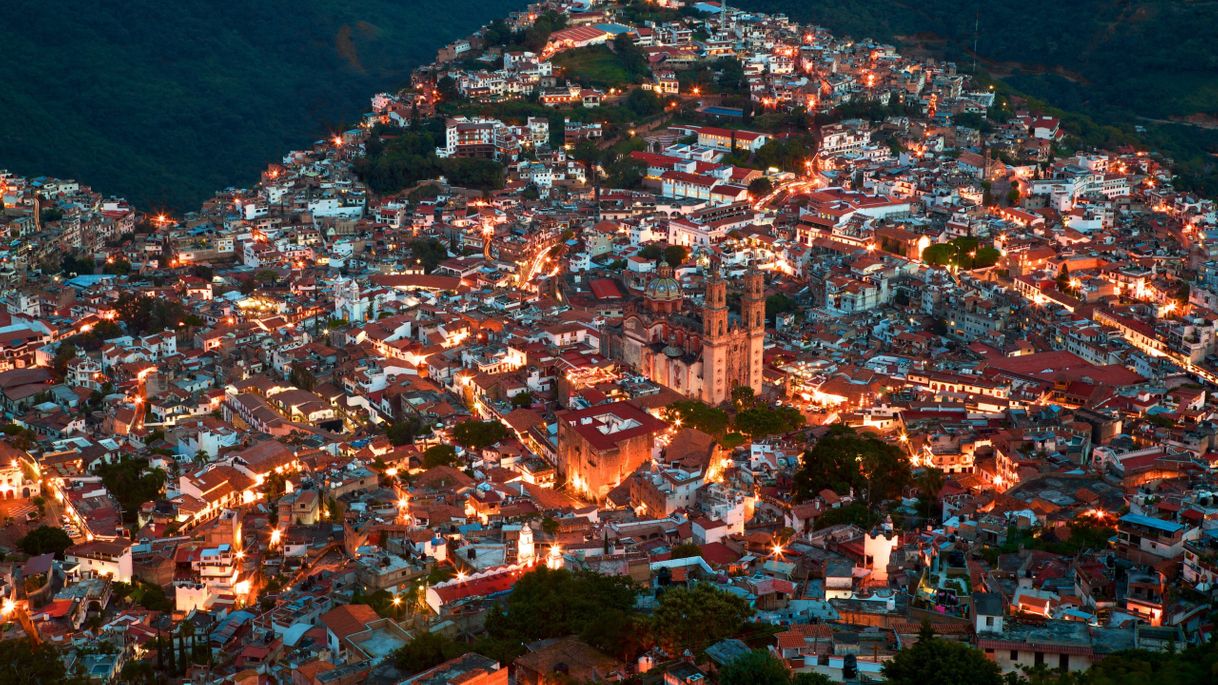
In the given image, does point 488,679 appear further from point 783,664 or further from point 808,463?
point 808,463

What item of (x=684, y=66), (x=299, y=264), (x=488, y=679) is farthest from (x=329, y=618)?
(x=684, y=66)

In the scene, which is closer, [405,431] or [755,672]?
[755,672]

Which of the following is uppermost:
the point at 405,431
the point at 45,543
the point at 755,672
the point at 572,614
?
the point at 755,672

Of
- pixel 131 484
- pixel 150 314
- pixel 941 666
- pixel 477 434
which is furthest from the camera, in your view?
pixel 150 314

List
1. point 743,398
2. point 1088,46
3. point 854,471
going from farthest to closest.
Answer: point 1088,46, point 743,398, point 854,471

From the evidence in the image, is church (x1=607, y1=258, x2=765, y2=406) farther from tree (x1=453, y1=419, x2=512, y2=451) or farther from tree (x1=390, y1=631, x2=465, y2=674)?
tree (x1=390, y1=631, x2=465, y2=674)

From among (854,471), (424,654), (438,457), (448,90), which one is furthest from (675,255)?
(424,654)

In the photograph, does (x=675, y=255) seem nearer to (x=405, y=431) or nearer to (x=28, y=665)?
(x=405, y=431)

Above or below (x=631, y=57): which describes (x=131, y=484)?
below
